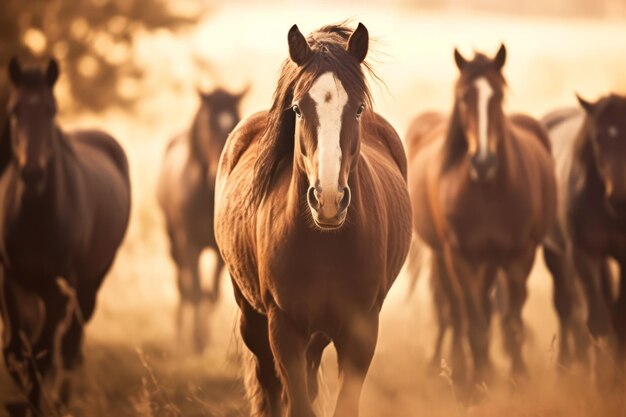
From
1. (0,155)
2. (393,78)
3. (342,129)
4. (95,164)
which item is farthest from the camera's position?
(393,78)

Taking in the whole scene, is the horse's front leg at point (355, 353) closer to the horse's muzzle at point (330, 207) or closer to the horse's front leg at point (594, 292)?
the horse's muzzle at point (330, 207)

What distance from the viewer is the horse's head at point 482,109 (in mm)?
8867

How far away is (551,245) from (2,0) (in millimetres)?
6287

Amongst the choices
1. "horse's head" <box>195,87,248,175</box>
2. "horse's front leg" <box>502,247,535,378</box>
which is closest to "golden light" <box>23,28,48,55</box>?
"horse's head" <box>195,87,248,175</box>

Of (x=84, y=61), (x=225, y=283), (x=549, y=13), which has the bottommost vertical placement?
(x=225, y=283)

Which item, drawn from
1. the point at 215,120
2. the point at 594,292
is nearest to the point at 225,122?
the point at 215,120

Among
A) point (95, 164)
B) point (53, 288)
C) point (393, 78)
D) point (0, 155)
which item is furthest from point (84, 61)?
point (393, 78)

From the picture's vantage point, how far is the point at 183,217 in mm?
11867

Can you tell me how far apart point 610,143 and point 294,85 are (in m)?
4.42

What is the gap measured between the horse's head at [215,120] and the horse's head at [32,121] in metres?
3.54

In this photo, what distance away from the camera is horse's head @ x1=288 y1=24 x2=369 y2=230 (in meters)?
4.54

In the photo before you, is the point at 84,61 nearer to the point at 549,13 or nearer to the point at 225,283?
the point at 225,283

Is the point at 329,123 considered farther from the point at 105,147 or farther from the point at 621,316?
the point at 105,147

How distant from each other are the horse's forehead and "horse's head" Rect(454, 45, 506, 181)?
4237mm
